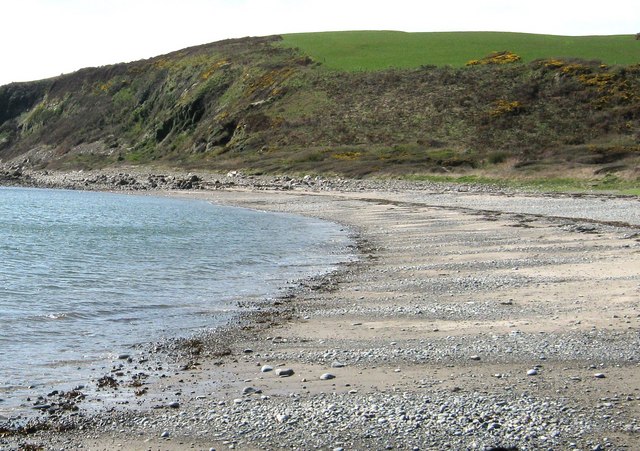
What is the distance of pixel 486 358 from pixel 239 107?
68.5 meters

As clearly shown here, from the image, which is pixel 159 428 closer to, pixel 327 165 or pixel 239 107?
pixel 327 165

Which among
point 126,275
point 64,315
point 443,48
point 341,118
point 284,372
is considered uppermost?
point 443,48

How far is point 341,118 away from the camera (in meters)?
65.9

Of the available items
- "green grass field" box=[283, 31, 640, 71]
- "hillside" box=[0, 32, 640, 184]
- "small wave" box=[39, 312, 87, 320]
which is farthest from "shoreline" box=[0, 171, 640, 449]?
"green grass field" box=[283, 31, 640, 71]

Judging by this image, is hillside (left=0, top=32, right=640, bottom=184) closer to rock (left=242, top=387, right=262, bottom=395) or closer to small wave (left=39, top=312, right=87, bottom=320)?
small wave (left=39, top=312, right=87, bottom=320)

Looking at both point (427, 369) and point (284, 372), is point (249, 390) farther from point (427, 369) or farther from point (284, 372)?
point (427, 369)

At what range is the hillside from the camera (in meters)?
51.7

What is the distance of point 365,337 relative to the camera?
10.1 metres

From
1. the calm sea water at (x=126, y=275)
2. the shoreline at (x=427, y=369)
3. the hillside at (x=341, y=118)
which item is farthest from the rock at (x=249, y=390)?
the hillside at (x=341, y=118)

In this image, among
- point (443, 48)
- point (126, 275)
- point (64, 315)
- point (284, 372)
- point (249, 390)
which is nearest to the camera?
point (249, 390)

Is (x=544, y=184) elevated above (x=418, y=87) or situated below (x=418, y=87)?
below

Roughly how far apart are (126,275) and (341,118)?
4978cm

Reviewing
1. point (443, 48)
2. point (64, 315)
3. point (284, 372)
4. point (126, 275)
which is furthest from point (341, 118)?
point (284, 372)

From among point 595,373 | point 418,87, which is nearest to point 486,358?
point 595,373
